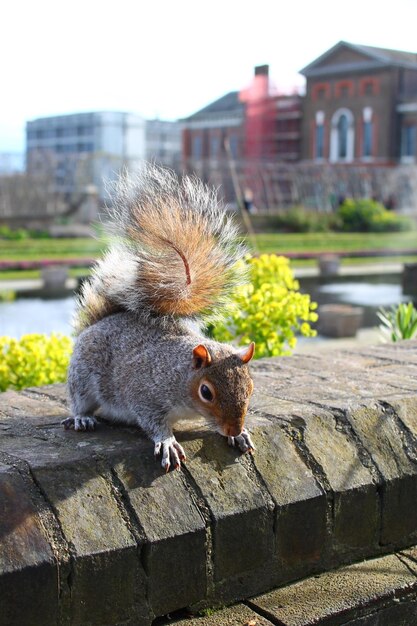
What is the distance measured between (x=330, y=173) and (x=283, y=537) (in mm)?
43874

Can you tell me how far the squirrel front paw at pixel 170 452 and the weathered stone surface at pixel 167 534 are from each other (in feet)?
0.12

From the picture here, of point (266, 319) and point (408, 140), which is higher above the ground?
point (408, 140)

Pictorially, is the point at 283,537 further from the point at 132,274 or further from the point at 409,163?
the point at 409,163

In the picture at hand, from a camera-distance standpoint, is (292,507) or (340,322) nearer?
(292,507)

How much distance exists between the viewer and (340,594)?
7.54 ft

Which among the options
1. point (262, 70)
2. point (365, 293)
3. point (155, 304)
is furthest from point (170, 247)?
point (262, 70)

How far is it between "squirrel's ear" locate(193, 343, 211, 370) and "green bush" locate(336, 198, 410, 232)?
33.8 m

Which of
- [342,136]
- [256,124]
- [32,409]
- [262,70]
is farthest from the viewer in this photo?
[256,124]

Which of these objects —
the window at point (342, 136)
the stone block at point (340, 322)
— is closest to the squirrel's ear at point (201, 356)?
the stone block at point (340, 322)

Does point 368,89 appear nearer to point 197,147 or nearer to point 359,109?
point 359,109

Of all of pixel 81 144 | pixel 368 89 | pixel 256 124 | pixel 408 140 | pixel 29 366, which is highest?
pixel 81 144

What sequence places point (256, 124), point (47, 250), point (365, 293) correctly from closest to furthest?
point (365, 293), point (47, 250), point (256, 124)

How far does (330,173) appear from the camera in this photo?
45.0m

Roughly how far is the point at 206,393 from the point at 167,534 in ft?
1.22
